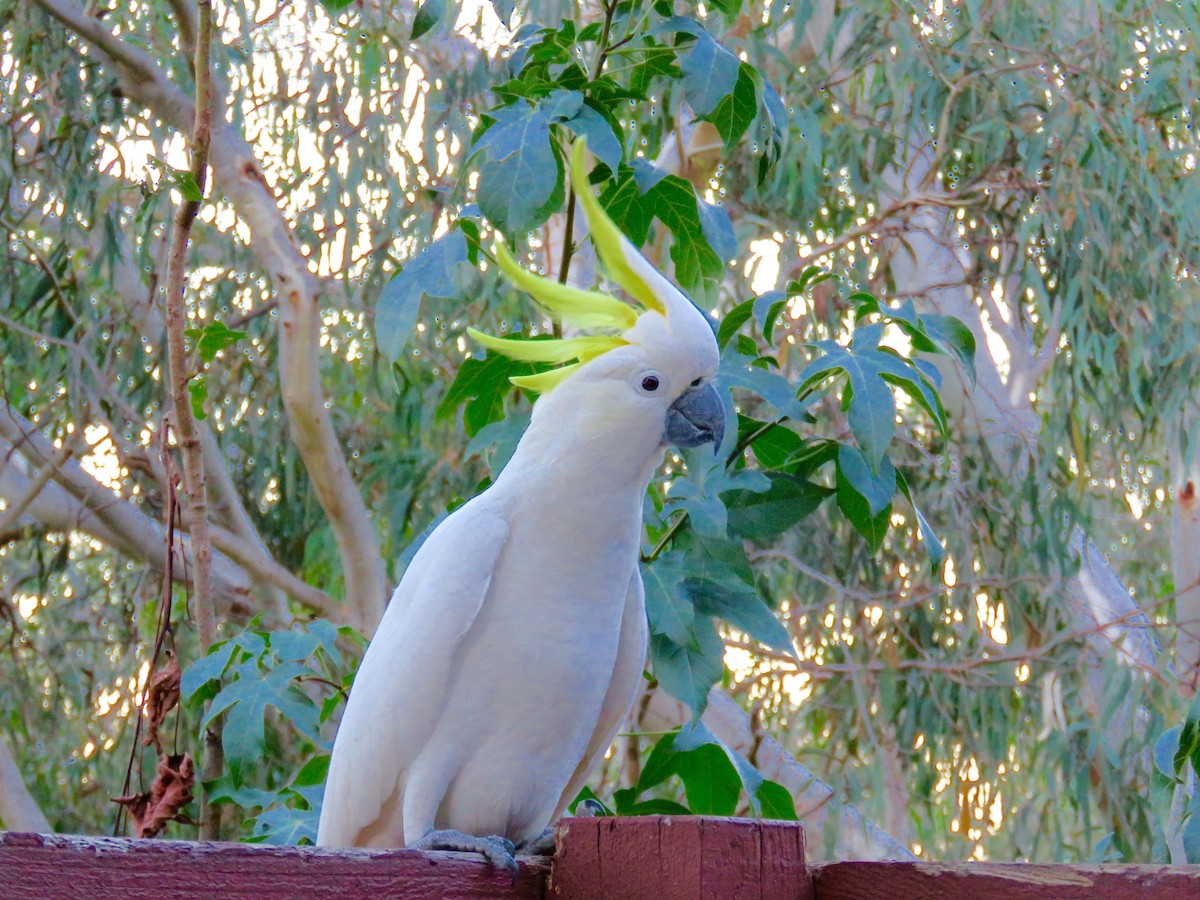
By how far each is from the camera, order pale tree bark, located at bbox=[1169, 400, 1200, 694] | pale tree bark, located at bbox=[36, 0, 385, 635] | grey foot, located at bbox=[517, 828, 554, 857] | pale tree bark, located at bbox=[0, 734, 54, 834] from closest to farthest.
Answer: grey foot, located at bbox=[517, 828, 554, 857]
pale tree bark, located at bbox=[36, 0, 385, 635]
pale tree bark, located at bbox=[0, 734, 54, 834]
pale tree bark, located at bbox=[1169, 400, 1200, 694]

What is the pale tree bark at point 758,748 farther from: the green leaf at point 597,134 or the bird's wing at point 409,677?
the bird's wing at point 409,677

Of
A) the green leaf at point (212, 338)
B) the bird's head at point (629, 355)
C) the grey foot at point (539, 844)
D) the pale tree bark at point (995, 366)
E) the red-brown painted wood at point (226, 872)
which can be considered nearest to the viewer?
the red-brown painted wood at point (226, 872)

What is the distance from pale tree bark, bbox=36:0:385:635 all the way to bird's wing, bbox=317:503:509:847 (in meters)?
1.98

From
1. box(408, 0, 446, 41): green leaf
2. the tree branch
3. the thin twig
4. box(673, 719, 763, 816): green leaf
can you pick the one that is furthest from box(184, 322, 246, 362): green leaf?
the tree branch

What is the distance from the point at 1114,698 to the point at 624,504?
271 cm

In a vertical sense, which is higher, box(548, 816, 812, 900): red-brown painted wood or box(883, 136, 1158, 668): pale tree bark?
box(883, 136, 1158, 668): pale tree bark

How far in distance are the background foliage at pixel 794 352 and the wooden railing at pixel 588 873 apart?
2.55 m

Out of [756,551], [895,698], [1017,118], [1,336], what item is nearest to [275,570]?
[1,336]

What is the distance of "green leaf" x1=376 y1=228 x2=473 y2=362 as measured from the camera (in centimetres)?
165

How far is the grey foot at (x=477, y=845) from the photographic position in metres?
0.91

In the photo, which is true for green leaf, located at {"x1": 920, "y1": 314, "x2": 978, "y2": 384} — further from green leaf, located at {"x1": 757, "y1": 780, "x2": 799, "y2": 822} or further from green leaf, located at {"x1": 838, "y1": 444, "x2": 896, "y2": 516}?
green leaf, located at {"x1": 757, "y1": 780, "x2": 799, "y2": 822}

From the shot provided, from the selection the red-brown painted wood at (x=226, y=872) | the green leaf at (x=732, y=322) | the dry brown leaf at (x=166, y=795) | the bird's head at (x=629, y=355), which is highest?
the green leaf at (x=732, y=322)

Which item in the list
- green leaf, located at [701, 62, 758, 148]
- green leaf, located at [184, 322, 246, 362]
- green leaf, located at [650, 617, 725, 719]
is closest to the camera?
green leaf, located at [650, 617, 725, 719]

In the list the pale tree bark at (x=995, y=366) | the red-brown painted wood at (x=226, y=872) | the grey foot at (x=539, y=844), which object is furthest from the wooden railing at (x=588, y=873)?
the pale tree bark at (x=995, y=366)
